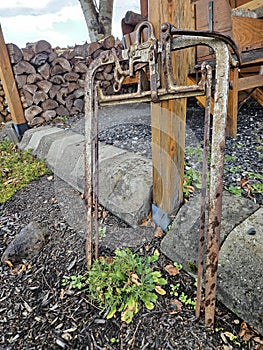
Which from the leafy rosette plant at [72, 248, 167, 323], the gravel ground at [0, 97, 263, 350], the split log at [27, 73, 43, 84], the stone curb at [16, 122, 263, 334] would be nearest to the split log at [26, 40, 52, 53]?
the split log at [27, 73, 43, 84]

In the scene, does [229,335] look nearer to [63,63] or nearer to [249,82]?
[249,82]

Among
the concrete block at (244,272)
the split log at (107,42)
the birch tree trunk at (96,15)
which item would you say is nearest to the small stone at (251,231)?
the concrete block at (244,272)

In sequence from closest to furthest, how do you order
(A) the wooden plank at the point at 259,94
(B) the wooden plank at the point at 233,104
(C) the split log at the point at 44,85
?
(B) the wooden plank at the point at 233,104, (A) the wooden plank at the point at 259,94, (C) the split log at the point at 44,85

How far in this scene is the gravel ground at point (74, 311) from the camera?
42.1 inches

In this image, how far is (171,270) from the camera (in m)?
1.36

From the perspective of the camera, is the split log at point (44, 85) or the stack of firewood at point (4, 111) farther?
the stack of firewood at point (4, 111)

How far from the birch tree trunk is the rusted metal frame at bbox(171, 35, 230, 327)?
17.9ft

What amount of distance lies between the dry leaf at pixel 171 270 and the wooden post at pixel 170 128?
0.32m

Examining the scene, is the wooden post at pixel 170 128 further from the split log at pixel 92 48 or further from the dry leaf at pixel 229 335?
the split log at pixel 92 48

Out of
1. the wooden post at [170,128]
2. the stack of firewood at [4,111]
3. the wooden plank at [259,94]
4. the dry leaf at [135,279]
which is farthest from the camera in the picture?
the stack of firewood at [4,111]

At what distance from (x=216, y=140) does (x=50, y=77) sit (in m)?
3.60

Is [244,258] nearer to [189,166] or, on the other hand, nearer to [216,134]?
[216,134]

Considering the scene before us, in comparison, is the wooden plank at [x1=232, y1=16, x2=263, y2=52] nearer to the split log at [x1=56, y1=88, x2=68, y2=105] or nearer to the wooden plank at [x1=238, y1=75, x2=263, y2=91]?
the wooden plank at [x1=238, y1=75, x2=263, y2=91]

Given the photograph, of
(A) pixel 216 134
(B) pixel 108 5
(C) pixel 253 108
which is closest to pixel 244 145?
(C) pixel 253 108
